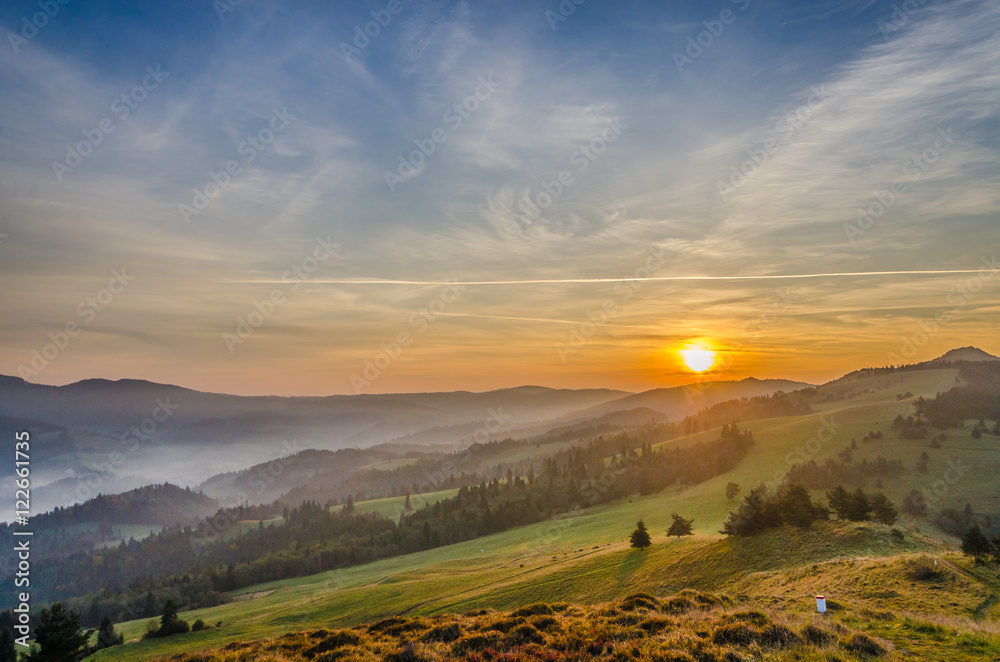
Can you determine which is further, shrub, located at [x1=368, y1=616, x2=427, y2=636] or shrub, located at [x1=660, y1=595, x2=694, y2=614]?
shrub, located at [x1=368, y1=616, x2=427, y2=636]

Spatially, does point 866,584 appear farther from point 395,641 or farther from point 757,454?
point 757,454

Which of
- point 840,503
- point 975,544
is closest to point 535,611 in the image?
point 975,544

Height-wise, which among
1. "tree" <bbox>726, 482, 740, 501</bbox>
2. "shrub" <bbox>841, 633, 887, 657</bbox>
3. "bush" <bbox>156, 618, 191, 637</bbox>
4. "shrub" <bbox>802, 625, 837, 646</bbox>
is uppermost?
"shrub" <bbox>802, 625, 837, 646</bbox>

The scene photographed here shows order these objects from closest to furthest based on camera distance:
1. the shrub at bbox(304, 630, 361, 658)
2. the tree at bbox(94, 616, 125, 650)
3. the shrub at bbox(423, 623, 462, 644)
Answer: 1. the shrub at bbox(423, 623, 462, 644)
2. the shrub at bbox(304, 630, 361, 658)
3. the tree at bbox(94, 616, 125, 650)

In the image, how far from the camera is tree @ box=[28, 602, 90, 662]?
1778 inches

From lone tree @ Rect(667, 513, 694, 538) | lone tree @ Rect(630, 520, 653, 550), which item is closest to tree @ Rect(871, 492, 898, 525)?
lone tree @ Rect(667, 513, 694, 538)

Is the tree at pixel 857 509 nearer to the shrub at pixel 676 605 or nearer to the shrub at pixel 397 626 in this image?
the shrub at pixel 676 605

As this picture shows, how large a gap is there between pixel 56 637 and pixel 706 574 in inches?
2660

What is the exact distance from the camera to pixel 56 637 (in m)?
45.5

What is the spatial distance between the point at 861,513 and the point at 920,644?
51.3 m

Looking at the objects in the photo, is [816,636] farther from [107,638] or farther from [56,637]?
[107,638]

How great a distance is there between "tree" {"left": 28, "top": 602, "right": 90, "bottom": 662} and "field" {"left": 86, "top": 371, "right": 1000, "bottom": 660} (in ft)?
50.8

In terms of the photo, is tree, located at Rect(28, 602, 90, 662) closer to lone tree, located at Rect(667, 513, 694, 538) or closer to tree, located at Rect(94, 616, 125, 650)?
tree, located at Rect(94, 616, 125, 650)

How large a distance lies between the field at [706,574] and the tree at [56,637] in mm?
15489
